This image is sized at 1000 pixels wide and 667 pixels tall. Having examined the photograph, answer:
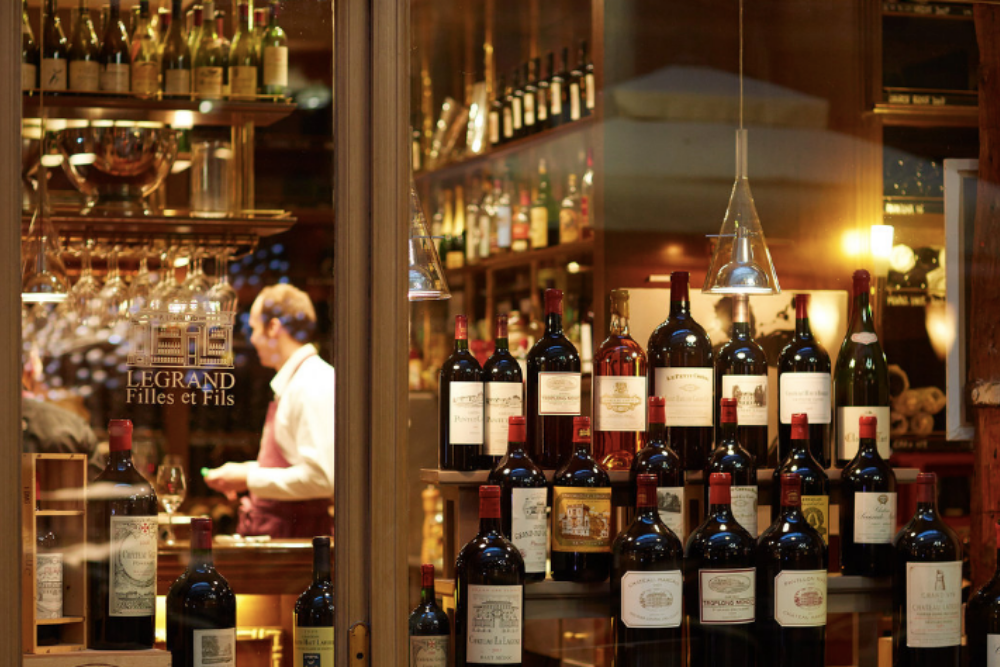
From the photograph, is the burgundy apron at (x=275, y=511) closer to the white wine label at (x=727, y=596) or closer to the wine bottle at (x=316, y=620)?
the wine bottle at (x=316, y=620)

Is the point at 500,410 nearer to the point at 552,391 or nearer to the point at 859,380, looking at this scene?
the point at 552,391

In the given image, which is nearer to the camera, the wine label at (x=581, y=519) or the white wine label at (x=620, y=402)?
the wine label at (x=581, y=519)

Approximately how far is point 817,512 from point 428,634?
0.79m

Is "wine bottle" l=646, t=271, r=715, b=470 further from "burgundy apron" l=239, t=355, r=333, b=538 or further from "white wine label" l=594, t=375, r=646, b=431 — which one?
"burgundy apron" l=239, t=355, r=333, b=538

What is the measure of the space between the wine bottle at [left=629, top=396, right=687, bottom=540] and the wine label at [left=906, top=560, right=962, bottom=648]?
0.45m

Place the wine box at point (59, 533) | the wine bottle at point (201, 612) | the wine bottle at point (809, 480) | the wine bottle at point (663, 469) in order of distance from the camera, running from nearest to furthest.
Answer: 1. the wine box at point (59, 533)
2. the wine bottle at point (201, 612)
3. the wine bottle at point (663, 469)
4. the wine bottle at point (809, 480)

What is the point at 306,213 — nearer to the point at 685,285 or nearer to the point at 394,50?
the point at 394,50

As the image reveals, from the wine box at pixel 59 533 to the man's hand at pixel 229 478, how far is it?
0.92 ft

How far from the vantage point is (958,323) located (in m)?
3.36

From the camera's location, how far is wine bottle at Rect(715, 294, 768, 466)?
99.8 inches

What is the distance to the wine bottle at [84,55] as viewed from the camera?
2.32 meters

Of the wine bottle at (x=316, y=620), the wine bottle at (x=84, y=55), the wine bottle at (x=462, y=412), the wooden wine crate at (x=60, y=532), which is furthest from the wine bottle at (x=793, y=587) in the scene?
the wine bottle at (x=84, y=55)

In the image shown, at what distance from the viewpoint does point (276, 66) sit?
8.19 feet

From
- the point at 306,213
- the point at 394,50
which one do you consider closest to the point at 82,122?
the point at 306,213
